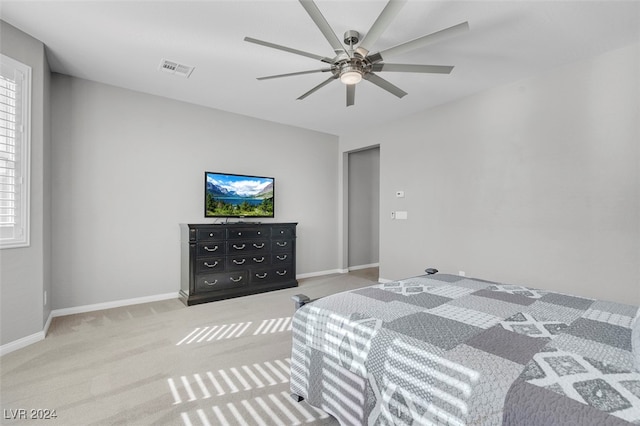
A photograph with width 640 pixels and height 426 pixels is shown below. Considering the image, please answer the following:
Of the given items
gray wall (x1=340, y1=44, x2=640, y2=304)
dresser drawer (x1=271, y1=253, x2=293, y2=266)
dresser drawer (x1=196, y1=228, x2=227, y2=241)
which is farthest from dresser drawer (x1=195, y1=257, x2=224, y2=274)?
gray wall (x1=340, y1=44, x2=640, y2=304)

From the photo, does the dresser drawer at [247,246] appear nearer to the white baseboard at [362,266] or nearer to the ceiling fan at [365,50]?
the white baseboard at [362,266]

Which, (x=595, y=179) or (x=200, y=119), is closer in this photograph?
(x=595, y=179)

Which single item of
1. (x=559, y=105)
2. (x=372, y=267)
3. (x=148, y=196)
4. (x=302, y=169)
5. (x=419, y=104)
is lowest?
(x=372, y=267)

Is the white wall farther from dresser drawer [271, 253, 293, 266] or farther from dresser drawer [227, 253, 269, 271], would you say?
dresser drawer [271, 253, 293, 266]

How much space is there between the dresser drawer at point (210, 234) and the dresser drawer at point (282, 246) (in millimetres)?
822

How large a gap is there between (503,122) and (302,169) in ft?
10.5

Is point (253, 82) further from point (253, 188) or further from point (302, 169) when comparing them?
point (302, 169)

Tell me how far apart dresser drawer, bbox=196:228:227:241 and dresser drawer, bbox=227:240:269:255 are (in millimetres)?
158

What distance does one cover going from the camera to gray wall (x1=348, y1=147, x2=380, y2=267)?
21.1ft

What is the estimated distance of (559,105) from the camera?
3.25 meters

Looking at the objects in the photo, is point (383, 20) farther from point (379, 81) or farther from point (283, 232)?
point (283, 232)

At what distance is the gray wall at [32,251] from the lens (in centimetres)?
253

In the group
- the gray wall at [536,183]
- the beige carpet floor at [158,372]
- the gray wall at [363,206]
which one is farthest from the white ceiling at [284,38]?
the beige carpet floor at [158,372]

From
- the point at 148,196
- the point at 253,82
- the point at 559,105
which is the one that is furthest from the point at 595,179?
the point at 148,196
